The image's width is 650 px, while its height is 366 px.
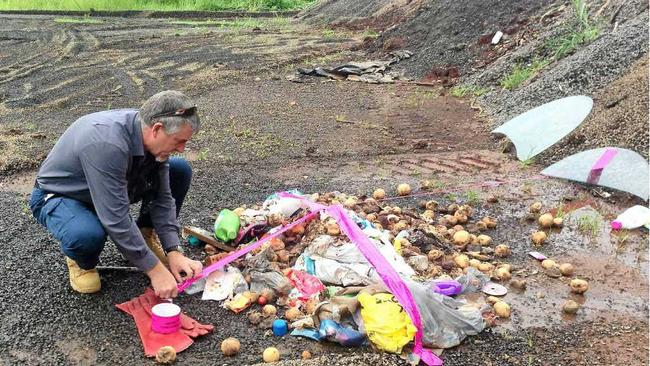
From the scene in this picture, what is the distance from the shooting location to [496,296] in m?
3.50

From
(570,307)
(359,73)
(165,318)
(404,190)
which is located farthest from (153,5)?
(570,307)

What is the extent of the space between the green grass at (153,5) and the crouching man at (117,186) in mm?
19499

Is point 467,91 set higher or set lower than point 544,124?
lower

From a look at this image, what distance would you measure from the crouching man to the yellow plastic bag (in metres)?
1.04

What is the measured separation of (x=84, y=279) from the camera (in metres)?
3.38

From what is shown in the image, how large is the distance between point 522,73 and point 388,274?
6155 millimetres

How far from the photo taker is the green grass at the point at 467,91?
868 centimetres

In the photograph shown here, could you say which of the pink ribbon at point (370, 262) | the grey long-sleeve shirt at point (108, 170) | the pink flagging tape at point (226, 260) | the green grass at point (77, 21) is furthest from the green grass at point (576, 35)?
the green grass at point (77, 21)

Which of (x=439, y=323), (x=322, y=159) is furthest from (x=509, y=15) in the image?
(x=439, y=323)

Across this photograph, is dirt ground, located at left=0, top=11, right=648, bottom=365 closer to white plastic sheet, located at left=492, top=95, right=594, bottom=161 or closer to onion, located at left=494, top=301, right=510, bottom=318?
onion, located at left=494, top=301, right=510, bottom=318

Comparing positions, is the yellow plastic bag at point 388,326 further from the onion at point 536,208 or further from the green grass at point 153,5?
the green grass at point 153,5

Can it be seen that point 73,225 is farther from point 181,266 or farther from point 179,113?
point 179,113

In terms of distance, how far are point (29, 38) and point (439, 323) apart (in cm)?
1400

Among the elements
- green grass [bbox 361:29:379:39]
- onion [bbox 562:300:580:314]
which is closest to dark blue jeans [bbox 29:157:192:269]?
onion [bbox 562:300:580:314]
